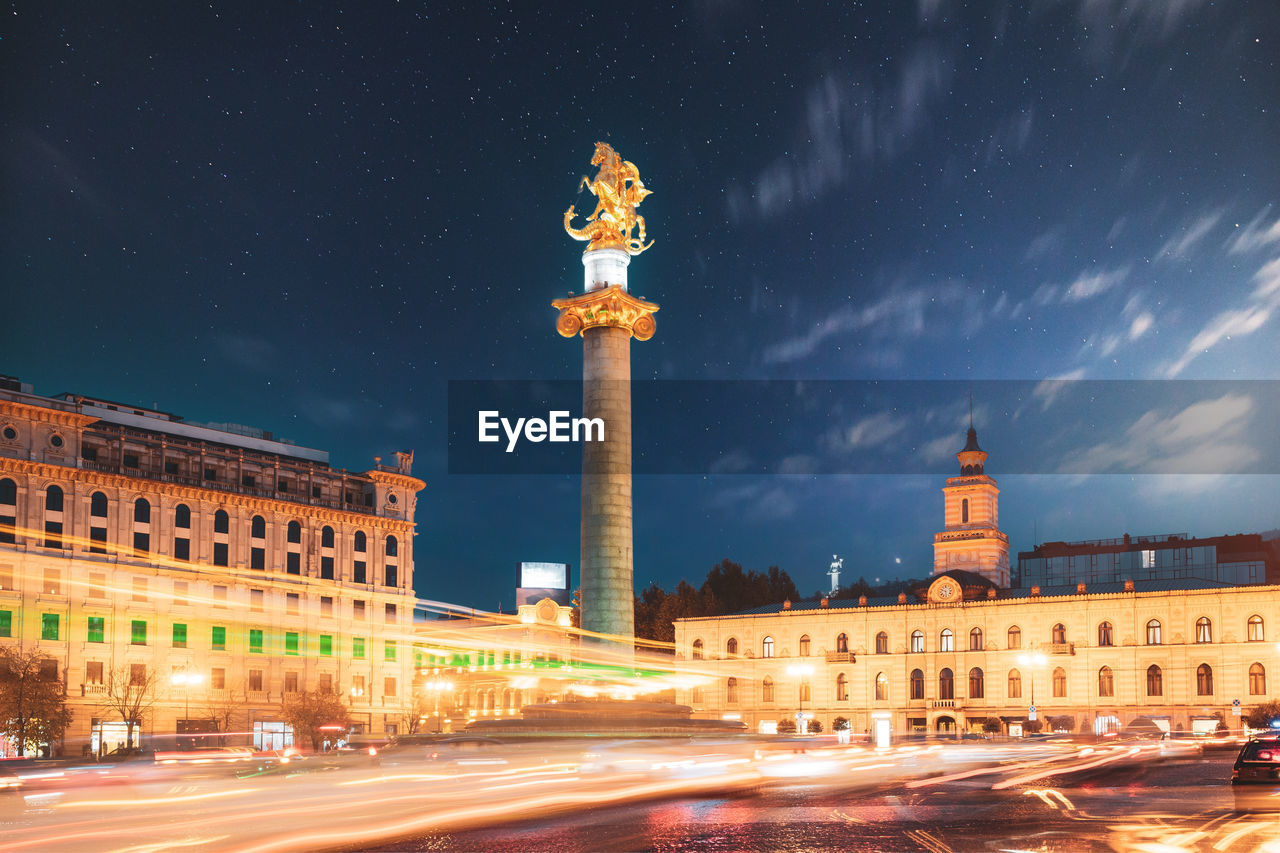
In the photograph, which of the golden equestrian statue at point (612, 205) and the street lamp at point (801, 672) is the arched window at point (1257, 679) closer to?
the street lamp at point (801, 672)

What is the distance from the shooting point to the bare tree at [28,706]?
63.8 m

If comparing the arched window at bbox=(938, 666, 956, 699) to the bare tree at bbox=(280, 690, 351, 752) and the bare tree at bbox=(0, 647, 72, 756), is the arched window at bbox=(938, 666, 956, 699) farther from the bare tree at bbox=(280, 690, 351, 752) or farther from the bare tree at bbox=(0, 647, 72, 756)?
the bare tree at bbox=(0, 647, 72, 756)

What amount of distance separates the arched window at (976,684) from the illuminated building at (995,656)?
0.29ft

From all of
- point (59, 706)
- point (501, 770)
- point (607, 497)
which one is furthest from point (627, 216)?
point (59, 706)

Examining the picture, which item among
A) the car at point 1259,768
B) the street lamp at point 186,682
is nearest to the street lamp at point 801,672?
the street lamp at point 186,682

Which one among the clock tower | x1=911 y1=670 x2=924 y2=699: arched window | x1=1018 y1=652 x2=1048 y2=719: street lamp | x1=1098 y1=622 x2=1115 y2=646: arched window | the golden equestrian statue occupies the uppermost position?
the golden equestrian statue

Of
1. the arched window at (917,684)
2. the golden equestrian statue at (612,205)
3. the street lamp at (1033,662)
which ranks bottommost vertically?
the arched window at (917,684)

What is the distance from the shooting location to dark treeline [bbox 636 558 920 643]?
120938 mm

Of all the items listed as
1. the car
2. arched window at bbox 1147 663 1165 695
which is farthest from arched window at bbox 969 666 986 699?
the car

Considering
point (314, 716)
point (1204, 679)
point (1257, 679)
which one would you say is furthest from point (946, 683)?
point (314, 716)

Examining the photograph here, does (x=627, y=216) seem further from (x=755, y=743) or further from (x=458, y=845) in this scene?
(x=458, y=845)

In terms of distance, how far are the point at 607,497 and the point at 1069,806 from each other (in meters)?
21.2

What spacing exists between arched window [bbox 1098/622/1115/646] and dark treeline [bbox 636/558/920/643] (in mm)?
21993

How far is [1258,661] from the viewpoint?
8494 centimetres
